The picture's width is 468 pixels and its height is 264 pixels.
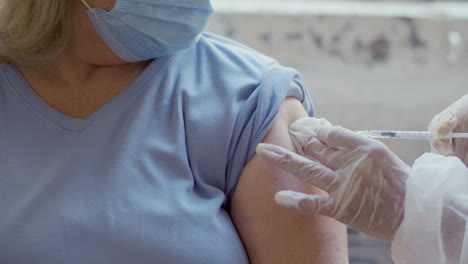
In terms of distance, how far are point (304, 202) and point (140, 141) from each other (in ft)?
1.28

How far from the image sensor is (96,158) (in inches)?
54.7

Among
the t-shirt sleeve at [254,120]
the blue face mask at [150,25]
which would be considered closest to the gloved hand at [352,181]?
the t-shirt sleeve at [254,120]

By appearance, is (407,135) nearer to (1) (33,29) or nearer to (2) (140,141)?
(2) (140,141)

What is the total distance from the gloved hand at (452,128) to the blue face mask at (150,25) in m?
0.58

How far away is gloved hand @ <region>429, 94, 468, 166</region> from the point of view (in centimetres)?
145

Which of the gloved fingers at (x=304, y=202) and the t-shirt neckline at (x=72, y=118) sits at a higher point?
the t-shirt neckline at (x=72, y=118)

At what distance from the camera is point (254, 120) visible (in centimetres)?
140

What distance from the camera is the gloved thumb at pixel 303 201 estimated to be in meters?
1.24

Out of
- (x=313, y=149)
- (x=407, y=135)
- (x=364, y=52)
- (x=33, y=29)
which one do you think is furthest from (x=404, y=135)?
(x=364, y=52)

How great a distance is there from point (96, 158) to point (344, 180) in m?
0.52

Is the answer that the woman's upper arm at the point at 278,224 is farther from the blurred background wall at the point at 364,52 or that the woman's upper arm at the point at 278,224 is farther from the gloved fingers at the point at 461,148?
the blurred background wall at the point at 364,52

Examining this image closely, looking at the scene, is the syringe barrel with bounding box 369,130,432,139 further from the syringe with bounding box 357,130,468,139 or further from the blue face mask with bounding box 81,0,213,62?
the blue face mask with bounding box 81,0,213,62

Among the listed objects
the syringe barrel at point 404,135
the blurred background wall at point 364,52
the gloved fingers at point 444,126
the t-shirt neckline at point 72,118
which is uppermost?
the t-shirt neckline at point 72,118

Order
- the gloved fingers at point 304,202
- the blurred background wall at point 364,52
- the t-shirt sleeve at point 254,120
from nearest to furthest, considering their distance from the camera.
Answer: the gloved fingers at point 304,202 → the t-shirt sleeve at point 254,120 → the blurred background wall at point 364,52
